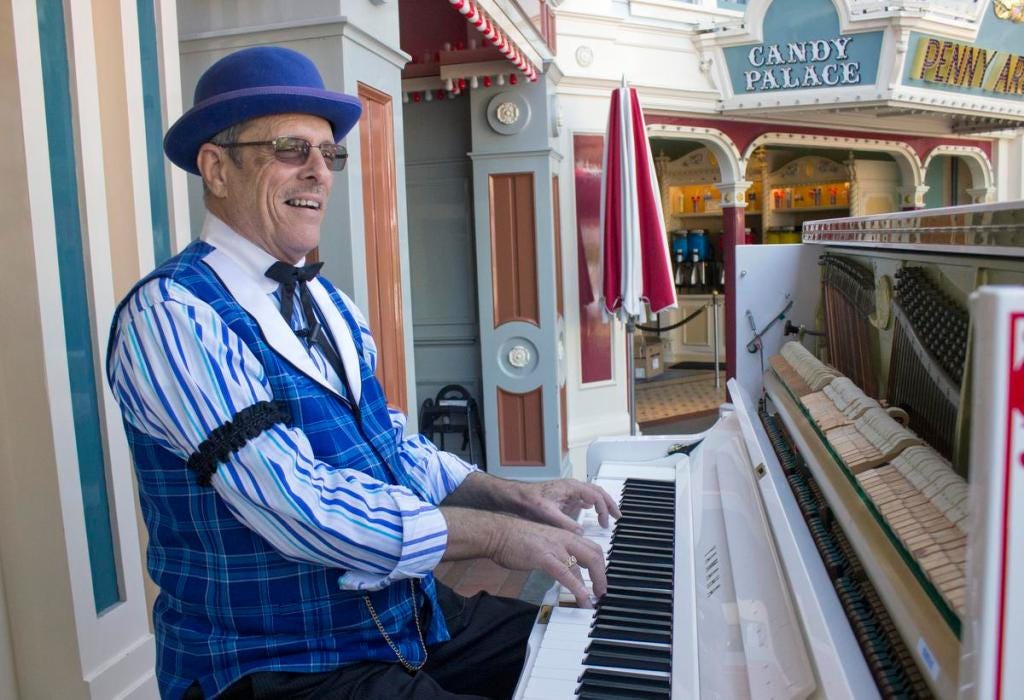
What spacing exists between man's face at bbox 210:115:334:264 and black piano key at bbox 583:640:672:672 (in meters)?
0.89

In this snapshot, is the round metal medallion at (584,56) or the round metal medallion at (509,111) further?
the round metal medallion at (584,56)

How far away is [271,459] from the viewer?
4.16ft

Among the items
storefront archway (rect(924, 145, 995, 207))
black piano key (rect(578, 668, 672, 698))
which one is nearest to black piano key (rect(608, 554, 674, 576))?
black piano key (rect(578, 668, 672, 698))

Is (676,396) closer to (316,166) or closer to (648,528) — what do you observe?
(648,528)

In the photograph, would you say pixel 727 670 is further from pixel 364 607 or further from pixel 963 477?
pixel 364 607

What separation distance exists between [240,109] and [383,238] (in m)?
1.56

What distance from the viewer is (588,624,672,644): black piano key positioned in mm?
1396

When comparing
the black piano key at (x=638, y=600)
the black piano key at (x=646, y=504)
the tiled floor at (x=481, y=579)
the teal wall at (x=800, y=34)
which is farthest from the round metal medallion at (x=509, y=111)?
the black piano key at (x=638, y=600)

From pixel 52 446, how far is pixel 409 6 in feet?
11.4

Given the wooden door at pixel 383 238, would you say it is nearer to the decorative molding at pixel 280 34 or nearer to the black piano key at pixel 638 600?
the decorative molding at pixel 280 34

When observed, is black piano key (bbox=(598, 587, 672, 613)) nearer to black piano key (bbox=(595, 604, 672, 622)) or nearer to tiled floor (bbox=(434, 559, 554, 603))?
black piano key (bbox=(595, 604, 672, 622))

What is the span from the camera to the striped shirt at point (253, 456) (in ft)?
4.16

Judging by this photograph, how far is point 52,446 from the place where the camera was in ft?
6.93

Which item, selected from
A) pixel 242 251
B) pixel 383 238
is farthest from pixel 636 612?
pixel 383 238
